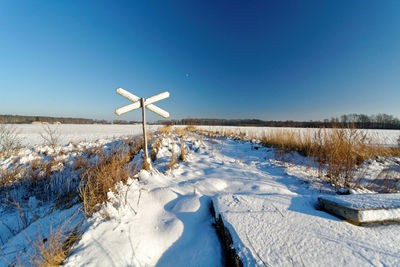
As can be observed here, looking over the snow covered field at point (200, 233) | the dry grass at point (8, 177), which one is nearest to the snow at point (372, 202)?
the snow covered field at point (200, 233)

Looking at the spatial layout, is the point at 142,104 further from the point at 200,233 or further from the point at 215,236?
the point at 215,236

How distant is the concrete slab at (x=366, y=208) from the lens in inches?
53.7

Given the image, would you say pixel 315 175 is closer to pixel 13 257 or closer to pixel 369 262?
pixel 369 262

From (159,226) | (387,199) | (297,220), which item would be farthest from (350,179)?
(159,226)

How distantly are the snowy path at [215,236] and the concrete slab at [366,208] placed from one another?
3.5 inches

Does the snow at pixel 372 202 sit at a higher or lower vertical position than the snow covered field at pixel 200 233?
higher

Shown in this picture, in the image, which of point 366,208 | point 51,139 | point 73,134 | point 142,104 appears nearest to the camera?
point 366,208

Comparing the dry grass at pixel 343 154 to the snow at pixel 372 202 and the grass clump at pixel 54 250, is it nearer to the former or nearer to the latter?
the snow at pixel 372 202

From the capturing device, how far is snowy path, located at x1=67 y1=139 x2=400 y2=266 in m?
1.09

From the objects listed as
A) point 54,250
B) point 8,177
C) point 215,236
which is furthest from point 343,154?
point 8,177

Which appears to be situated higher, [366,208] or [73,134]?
[366,208]

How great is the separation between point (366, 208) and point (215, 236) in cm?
164

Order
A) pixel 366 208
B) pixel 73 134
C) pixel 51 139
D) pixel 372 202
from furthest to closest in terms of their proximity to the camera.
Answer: pixel 73 134 → pixel 51 139 → pixel 372 202 → pixel 366 208

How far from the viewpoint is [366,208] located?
1402mm
